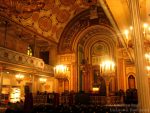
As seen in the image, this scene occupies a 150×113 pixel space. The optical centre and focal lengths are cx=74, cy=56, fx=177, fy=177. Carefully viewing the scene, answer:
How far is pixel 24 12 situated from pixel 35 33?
2278 mm

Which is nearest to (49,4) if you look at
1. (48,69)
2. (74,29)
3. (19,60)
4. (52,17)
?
(52,17)

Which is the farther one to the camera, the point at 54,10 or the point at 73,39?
the point at 73,39

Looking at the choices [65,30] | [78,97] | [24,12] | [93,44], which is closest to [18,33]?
[24,12]

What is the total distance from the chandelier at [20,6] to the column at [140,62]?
9.83 m

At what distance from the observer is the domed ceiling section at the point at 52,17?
13.0 metres

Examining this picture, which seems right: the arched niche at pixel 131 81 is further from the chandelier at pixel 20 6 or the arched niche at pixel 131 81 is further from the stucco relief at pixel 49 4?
the chandelier at pixel 20 6

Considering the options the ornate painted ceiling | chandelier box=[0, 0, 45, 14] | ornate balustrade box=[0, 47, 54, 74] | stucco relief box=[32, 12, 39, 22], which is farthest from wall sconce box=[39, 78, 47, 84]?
chandelier box=[0, 0, 45, 14]

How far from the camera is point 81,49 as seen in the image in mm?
17375

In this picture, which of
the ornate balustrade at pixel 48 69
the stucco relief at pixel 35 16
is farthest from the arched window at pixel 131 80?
the stucco relief at pixel 35 16

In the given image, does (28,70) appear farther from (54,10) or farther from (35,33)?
(54,10)

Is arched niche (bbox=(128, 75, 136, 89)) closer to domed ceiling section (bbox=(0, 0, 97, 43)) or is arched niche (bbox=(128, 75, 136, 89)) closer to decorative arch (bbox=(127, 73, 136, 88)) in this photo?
decorative arch (bbox=(127, 73, 136, 88))

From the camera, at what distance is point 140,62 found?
110 inches

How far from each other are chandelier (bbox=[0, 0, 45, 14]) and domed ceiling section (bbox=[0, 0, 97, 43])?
317 millimetres

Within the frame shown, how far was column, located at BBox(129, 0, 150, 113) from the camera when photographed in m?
2.61
